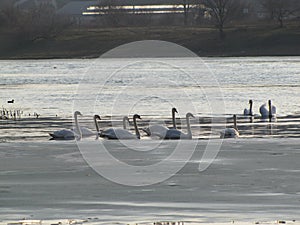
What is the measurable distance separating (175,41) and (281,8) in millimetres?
14237

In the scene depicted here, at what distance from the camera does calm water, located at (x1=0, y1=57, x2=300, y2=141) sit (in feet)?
81.5

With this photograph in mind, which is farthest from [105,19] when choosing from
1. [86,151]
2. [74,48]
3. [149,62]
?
[86,151]

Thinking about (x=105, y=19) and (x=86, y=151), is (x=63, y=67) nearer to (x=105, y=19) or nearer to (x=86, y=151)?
(x=105, y=19)

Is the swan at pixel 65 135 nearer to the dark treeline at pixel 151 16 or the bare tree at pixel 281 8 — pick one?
the dark treeline at pixel 151 16

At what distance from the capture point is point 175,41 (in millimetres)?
69188

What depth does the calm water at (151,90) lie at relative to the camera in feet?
81.5

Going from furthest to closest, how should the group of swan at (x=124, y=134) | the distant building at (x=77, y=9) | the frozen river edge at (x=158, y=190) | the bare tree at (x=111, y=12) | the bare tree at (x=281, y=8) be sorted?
the distant building at (x=77, y=9)
the bare tree at (x=111, y=12)
the bare tree at (x=281, y=8)
the group of swan at (x=124, y=134)
the frozen river edge at (x=158, y=190)

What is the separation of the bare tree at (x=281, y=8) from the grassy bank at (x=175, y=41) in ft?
25.5

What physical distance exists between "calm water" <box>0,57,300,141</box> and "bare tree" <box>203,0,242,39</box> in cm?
1157

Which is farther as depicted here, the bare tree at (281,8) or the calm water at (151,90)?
the bare tree at (281,8)

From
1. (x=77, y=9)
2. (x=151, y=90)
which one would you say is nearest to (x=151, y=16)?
(x=77, y=9)

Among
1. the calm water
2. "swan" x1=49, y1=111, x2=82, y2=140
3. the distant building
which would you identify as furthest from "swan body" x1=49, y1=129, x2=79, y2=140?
the distant building

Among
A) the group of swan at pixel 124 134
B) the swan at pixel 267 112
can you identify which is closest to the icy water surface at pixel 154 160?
the swan at pixel 267 112

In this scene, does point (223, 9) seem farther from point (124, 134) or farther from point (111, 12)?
point (124, 134)
